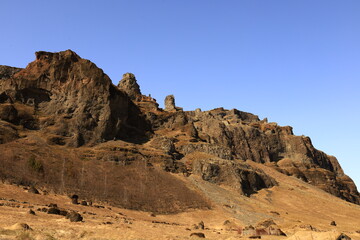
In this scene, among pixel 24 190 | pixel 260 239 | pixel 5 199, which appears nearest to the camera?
pixel 260 239

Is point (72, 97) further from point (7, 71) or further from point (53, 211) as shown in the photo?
point (53, 211)

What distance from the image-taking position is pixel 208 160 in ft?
328

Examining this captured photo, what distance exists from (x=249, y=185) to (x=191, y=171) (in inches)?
727

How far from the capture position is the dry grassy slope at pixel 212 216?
3509cm

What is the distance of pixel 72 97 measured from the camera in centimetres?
10038

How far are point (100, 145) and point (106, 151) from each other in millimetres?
5243

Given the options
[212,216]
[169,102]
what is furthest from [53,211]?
[169,102]

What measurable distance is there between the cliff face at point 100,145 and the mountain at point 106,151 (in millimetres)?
258

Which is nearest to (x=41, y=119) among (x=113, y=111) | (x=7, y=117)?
(x=7, y=117)

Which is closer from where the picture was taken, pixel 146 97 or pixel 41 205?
pixel 41 205

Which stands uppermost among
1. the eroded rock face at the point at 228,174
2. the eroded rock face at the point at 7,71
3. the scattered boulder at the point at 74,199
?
the eroded rock face at the point at 7,71

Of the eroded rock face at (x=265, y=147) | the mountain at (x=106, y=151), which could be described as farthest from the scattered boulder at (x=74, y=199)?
the eroded rock face at (x=265, y=147)

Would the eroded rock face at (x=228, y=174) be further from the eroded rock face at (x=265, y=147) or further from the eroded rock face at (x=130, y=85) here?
the eroded rock face at (x=130, y=85)

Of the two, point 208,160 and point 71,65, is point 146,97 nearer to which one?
point 71,65
